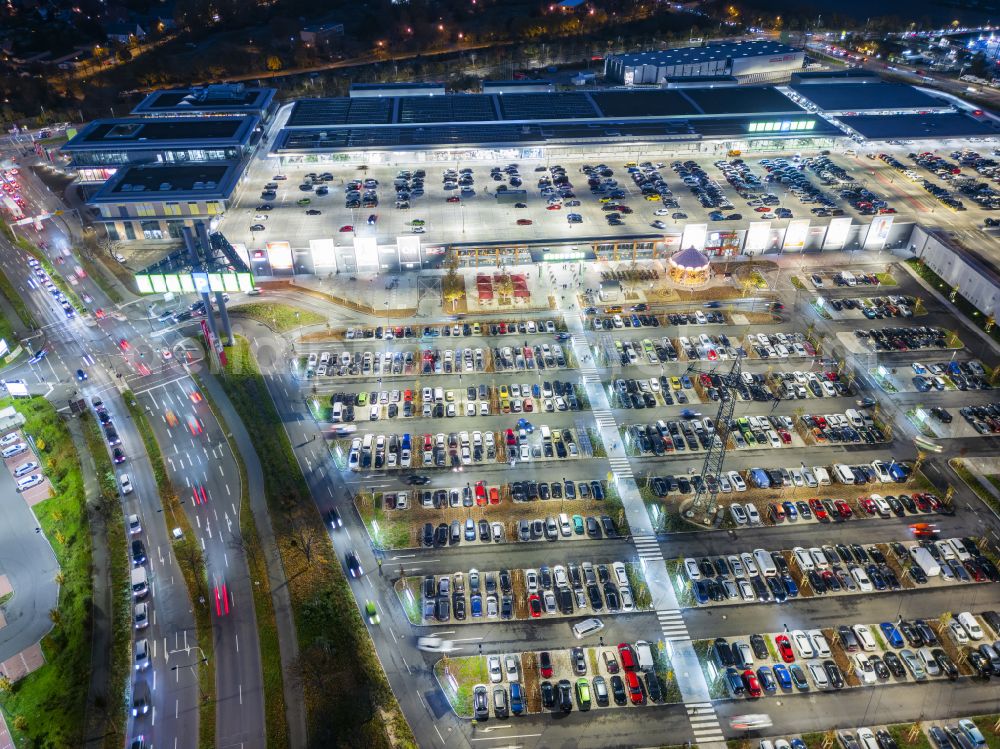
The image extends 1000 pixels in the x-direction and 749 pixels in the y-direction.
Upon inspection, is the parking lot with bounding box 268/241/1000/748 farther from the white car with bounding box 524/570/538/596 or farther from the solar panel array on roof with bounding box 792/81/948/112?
the solar panel array on roof with bounding box 792/81/948/112

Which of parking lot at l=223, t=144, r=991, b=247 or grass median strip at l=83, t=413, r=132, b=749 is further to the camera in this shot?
parking lot at l=223, t=144, r=991, b=247

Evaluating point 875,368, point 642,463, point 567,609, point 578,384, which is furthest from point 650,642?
point 875,368

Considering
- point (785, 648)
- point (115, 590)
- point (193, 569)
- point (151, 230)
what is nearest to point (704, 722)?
point (785, 648)

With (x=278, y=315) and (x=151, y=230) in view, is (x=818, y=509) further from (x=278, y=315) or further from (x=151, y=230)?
(x=151, y=230)

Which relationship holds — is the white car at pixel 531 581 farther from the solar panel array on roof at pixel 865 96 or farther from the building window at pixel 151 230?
the solar panel array on roof at pixel 865 96

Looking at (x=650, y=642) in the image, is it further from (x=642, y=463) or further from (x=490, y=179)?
(x=490, y=179)

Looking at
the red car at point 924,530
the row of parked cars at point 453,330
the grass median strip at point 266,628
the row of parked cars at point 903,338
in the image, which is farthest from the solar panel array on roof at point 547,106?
the red car at point 924,530

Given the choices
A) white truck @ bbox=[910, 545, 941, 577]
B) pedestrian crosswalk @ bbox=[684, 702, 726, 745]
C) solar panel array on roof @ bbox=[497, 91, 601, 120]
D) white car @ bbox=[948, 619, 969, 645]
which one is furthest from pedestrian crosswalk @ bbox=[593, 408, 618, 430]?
solar panel array on roof @ bbox=[497, 91, 601, 120]
